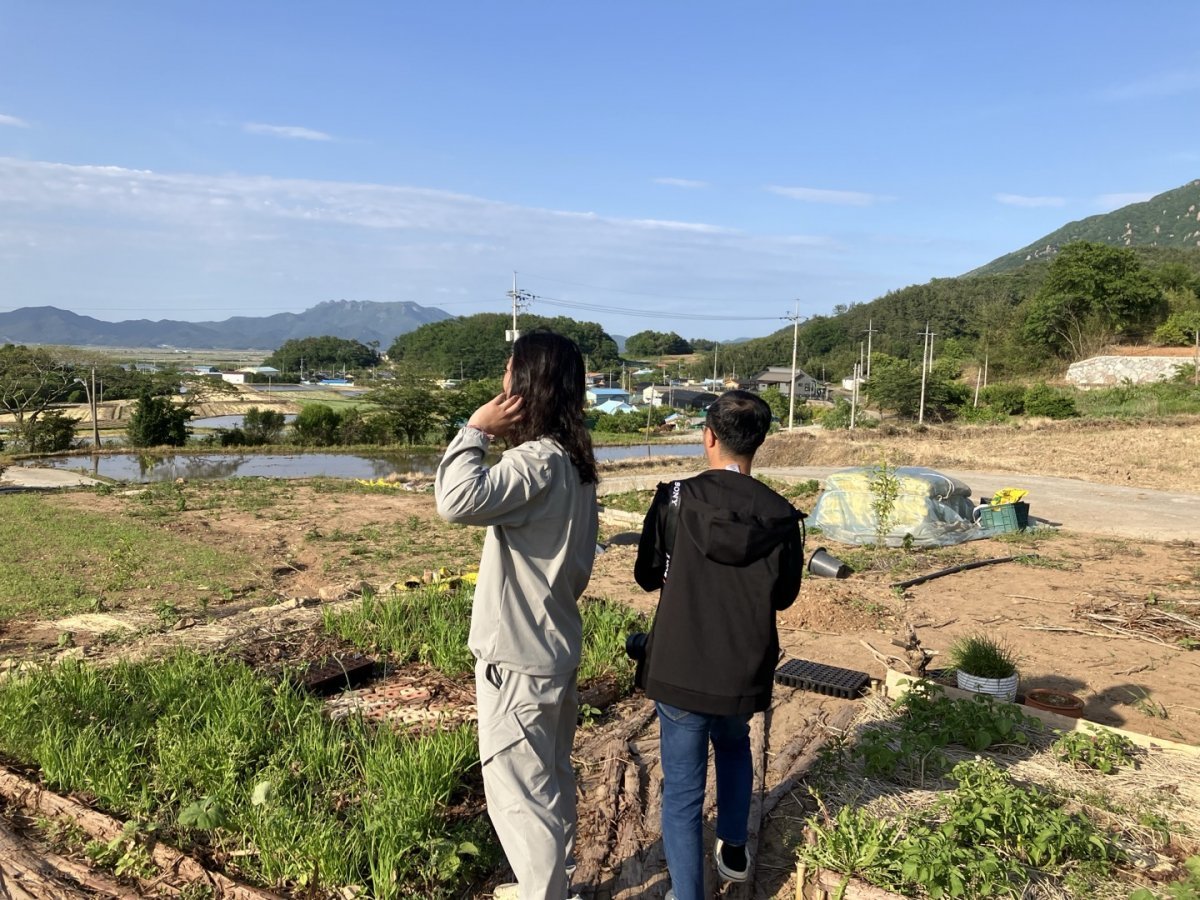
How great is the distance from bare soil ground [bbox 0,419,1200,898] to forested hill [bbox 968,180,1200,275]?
143194mm

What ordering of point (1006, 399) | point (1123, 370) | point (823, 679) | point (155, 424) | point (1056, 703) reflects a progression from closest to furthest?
point (1056, 703) → point (823, 679) → point (155, 424) → point (1006, 399) → point (1123, 370)

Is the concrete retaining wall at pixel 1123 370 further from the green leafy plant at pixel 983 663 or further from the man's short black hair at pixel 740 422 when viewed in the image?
the man's short black hair at pixel 740 422

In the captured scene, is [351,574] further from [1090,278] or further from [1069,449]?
[1090,278]

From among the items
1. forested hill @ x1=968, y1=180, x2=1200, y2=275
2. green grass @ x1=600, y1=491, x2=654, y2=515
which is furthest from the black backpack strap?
forested hill @ x1=968, y1=180, x2=1200, y2=275

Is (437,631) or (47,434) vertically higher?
(437,631)

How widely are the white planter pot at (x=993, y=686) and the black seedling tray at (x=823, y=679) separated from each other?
0.48 meters

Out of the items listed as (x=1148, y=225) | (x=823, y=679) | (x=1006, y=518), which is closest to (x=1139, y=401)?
(x=1006, y=518)

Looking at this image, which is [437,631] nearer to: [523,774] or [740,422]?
→ [523,774]

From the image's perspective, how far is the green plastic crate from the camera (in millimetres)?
10172

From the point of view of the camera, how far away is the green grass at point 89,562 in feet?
23.6

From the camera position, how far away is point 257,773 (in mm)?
2762

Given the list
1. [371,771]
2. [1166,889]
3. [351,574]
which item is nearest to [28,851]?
[371,771]

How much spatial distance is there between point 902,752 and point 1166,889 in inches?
34.5

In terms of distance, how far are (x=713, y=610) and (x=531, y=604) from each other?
0.48 m
